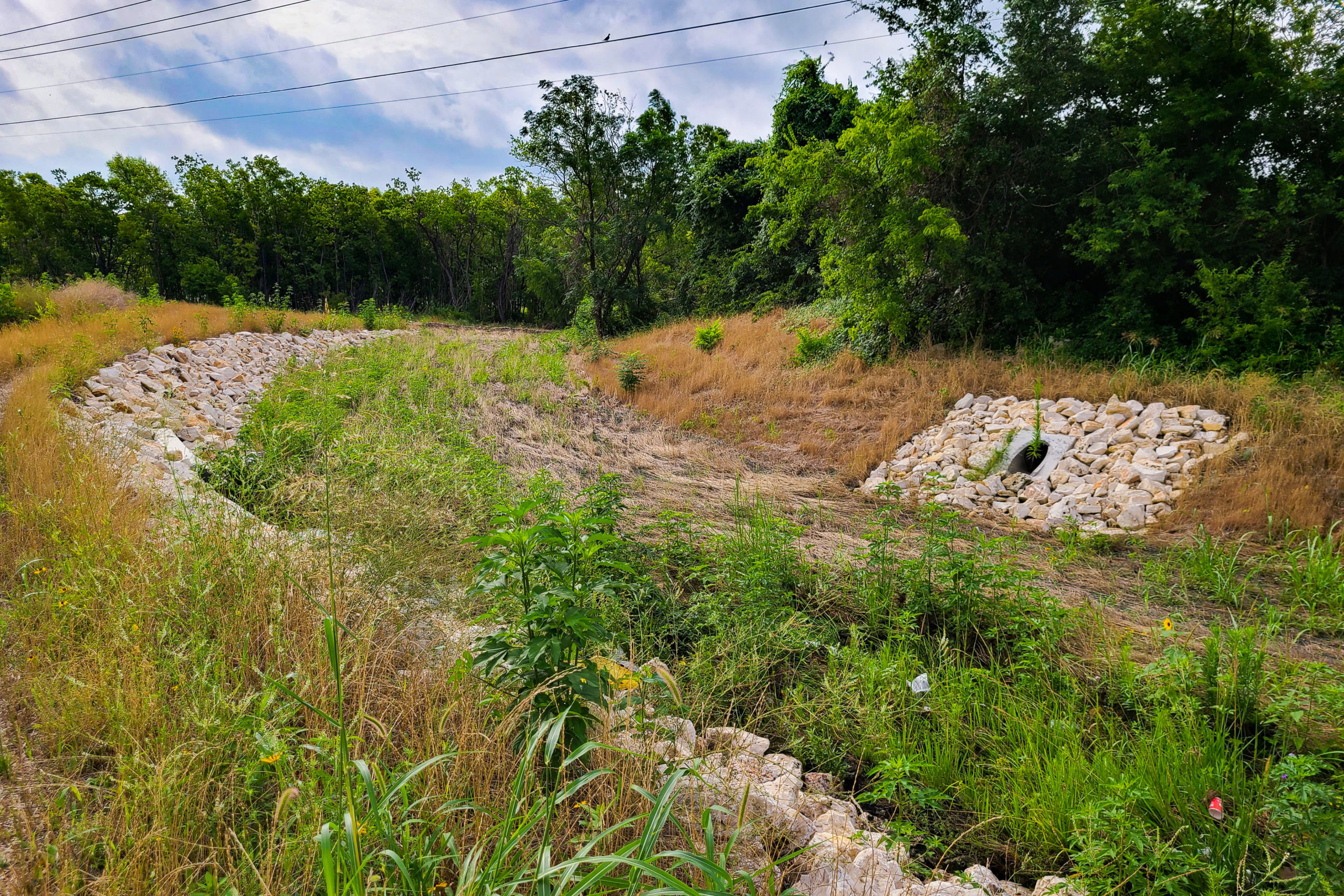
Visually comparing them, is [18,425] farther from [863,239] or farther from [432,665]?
[863,239]

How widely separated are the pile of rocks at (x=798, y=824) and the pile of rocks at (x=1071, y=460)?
3.20m

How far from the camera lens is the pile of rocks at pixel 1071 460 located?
5.77 metres

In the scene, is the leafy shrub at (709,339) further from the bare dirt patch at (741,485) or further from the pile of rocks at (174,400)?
the pile of rocks at (174,400)

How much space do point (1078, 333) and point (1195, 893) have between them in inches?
367

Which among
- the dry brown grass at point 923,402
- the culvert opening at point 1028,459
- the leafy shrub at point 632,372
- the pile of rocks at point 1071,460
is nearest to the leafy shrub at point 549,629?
the pile of rocks at point 1071,460

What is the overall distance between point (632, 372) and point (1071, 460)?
25.4 ft

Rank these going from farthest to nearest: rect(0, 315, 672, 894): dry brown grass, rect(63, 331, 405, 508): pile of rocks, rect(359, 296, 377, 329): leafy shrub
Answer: rect(359, 296, 377, 329): leafy shrub, rect(63, 331, 405, 508): pile of rocks, rect(0, 315, 672, 894): dry brown grass

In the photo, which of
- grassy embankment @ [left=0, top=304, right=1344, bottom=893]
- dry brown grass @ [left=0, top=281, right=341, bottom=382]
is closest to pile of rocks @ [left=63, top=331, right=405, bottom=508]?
dry brown grass @ [left=0, top=281, right=341, bottom=382]

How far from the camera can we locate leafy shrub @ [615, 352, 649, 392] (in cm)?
1164

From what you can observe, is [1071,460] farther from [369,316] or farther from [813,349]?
[369,316]

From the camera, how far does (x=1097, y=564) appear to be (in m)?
4.79

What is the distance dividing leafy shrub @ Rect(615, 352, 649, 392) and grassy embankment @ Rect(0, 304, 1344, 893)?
7389 mm

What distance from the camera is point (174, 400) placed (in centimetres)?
665

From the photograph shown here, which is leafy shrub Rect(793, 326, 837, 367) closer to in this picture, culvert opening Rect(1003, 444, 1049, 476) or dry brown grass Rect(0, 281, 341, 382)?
culvert opening Rect(1003, 444, 1049, 476)
